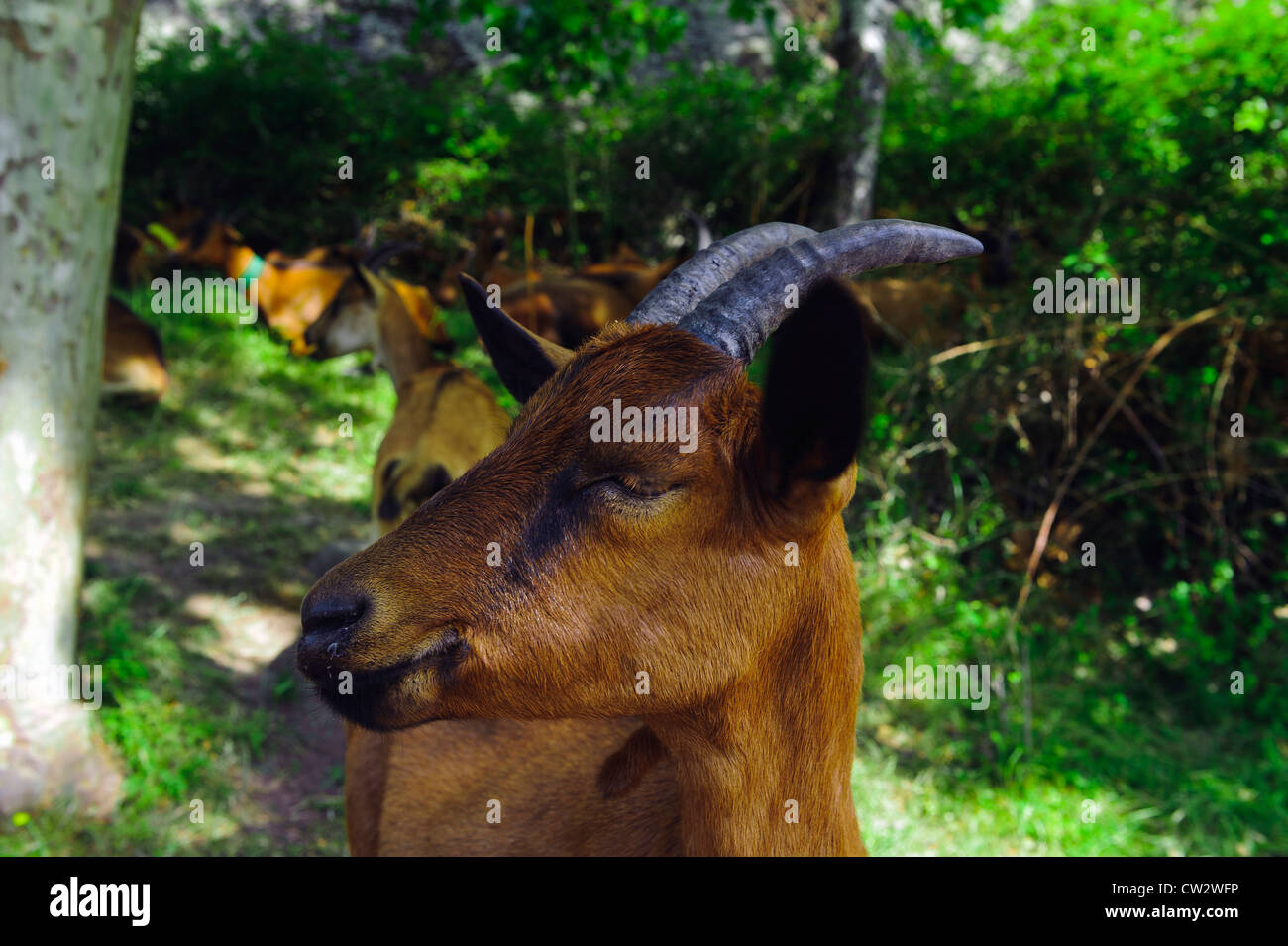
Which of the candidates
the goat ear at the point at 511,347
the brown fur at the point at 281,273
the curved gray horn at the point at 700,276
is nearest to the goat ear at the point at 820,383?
the curved gray horn at the point at 700,276

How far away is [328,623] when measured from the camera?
1549mm

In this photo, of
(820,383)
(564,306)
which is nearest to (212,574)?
(564,306)

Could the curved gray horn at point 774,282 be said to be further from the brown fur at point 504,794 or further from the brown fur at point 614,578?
the brown fur at point 504,794

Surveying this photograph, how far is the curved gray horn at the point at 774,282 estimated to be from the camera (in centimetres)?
177

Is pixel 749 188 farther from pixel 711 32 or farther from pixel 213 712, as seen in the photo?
pixel 213 712

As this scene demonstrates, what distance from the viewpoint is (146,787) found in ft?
13.7

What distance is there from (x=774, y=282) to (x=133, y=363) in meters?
7.46

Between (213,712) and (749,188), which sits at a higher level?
(749,188)

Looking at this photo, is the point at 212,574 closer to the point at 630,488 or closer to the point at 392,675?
the point at 392,675

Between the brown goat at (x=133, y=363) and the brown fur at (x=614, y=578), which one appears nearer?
the brown fur at (x=614, y=578)

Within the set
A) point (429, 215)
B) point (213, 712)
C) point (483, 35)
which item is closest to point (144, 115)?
point (429, 215)

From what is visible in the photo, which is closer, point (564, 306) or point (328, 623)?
point (328, 623)
